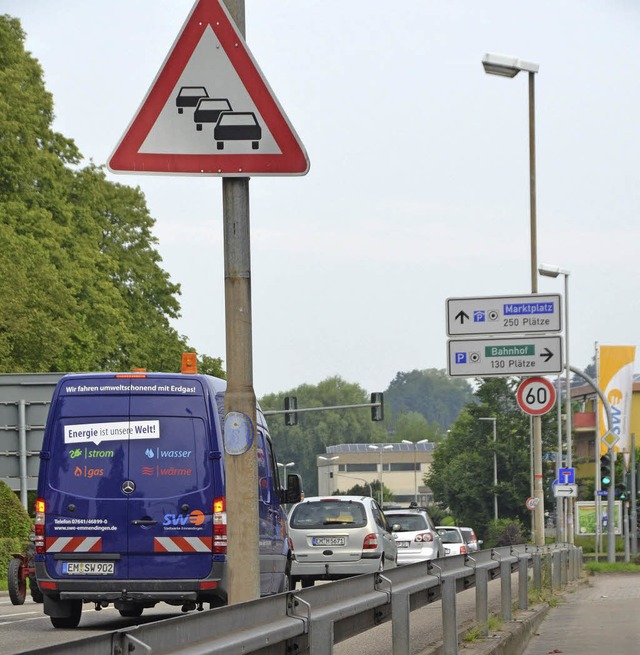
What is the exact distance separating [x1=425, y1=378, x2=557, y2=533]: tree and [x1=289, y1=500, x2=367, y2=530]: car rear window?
79572mm

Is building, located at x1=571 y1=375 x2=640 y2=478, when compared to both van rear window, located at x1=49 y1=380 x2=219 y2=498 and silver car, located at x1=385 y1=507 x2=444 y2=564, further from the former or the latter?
van rear window, located at x1=49 y1=380 x2=219 y2=498

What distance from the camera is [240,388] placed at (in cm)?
684

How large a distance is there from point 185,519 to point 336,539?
36.4 feet

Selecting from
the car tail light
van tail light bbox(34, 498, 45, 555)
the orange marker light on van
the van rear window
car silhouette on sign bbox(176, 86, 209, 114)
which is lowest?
the car tail light

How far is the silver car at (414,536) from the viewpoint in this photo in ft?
106

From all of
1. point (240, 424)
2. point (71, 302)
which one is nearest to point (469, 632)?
point (240, 424)

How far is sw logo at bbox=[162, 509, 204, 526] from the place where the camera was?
14625 mm

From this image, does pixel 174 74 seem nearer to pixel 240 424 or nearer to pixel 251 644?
pixel 240 424

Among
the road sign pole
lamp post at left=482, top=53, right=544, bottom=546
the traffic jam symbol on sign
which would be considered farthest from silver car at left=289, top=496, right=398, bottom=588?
the road sign pole

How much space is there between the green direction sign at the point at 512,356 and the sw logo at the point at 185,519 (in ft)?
27.6

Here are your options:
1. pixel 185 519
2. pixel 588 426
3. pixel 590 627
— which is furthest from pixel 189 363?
pixel 588 426

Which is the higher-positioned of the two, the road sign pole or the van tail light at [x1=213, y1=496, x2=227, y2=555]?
the road sign pole

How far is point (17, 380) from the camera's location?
30.1 metres

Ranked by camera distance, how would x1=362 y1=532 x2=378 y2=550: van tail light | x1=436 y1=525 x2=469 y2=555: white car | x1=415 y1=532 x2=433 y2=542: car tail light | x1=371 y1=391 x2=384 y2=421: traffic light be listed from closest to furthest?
x1=362 y1=532 x2=378 y2=550: van tail light < x1=415 y1=532 x2=433 y2=542: car tail light < x1=436 y1=525 x2=469 y2=555: white car < x1=371 y1=391 x2=384 y2=421: traffic light
